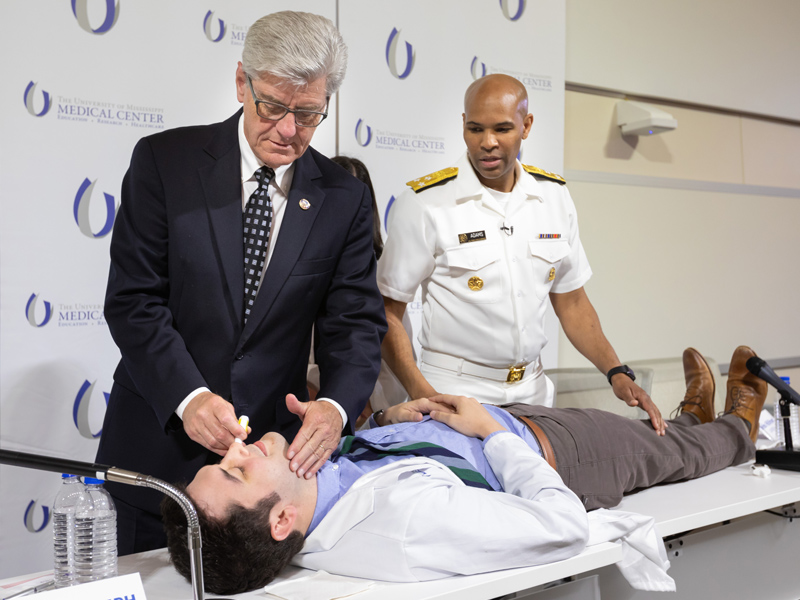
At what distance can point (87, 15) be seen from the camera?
2.64m

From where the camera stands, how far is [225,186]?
5.47 feet

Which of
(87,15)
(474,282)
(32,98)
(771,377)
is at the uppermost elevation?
(87,15)

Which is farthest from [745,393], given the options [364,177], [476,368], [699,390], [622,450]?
[364,177]

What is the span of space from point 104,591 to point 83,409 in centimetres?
166

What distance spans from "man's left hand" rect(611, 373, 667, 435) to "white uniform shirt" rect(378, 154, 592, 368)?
27 cm

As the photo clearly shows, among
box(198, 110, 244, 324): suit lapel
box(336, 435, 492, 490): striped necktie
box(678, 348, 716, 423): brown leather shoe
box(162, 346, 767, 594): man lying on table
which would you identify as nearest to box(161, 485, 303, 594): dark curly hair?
box(162, 346, 767, 594): man lying on table

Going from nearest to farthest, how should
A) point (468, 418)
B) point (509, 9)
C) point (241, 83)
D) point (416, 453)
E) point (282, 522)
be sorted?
point (282, 522)
point (241, 83)
point (416, 453)
point (468, 418)
point (509, 9)

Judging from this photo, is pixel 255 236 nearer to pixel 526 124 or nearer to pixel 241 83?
pixel 241 83

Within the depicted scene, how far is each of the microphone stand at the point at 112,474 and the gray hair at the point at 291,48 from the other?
822 millimetres

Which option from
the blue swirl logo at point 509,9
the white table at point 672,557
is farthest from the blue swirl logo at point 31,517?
the blue swirl logo at point 509,9

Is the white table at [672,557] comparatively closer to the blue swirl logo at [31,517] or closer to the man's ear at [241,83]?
the man's ear at [241,83]

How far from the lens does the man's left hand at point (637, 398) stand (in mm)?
2152

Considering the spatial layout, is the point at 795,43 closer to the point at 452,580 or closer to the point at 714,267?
the point at 714,267

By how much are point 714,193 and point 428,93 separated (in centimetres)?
249
